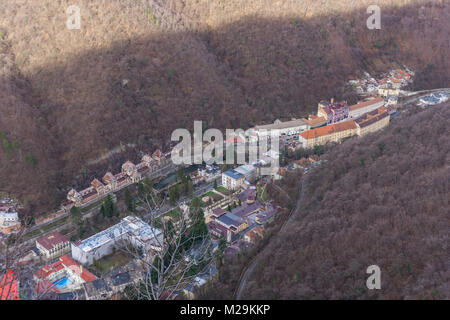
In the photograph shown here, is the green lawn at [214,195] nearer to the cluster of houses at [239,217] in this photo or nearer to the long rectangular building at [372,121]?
the cluster of houses at [239,217]

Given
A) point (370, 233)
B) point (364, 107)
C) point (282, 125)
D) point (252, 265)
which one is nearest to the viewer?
point (370, 233)

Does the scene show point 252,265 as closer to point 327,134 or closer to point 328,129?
point 327,134

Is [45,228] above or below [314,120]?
below

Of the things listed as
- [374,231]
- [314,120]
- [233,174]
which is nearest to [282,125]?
[314,120]

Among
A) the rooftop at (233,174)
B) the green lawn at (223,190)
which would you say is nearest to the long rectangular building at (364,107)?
the rooftop at (233,174)

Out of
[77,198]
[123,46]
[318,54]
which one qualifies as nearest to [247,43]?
[318,54]

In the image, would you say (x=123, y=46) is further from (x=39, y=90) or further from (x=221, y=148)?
(x=221, y=148)
